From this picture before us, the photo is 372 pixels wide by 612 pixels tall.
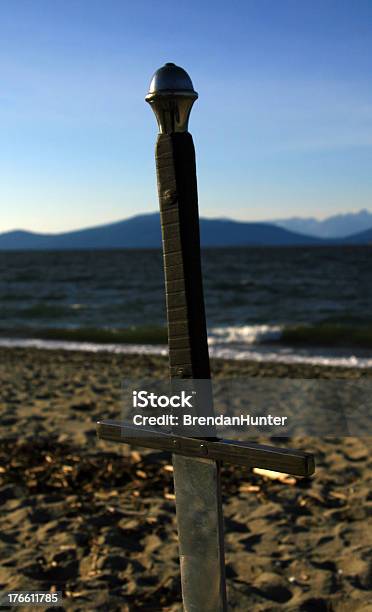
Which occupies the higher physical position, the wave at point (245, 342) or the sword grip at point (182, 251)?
the sword grip at point (182, 251)

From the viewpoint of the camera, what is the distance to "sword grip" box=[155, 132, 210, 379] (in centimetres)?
265

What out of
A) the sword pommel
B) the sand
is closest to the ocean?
the sand

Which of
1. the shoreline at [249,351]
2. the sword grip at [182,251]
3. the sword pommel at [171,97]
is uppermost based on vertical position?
the sword pommel at [171,97]

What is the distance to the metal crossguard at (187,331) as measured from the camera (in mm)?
2641

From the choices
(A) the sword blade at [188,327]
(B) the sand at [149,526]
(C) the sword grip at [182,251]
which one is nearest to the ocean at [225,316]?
(B) the sand at [149,526]

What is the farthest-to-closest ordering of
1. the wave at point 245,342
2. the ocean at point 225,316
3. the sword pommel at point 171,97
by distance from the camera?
the ocean at point 225,316
the wave at point 245,342
the sword pommel at point 171,97

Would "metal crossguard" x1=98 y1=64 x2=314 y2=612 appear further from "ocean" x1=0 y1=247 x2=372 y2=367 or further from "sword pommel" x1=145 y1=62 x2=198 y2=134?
"ocean" x1=0 y1=247 x2=372 y2=367

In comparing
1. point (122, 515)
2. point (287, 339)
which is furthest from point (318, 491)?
point (287, 339)

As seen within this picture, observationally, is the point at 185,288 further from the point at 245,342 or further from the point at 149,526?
the point at 245,342

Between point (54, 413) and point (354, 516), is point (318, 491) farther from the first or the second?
point (54, 413)

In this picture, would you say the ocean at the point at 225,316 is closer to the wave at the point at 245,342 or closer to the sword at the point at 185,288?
the wave at the point at 245,342

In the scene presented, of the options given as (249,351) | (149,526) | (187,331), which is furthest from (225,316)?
(187,331)

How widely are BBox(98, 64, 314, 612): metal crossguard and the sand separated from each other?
1.89m

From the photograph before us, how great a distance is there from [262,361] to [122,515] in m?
11.2
